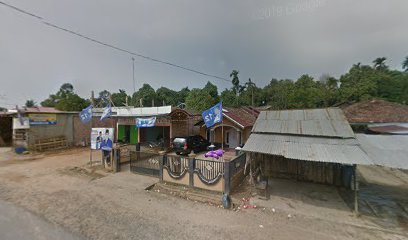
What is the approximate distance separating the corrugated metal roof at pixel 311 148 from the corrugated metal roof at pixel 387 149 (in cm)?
48

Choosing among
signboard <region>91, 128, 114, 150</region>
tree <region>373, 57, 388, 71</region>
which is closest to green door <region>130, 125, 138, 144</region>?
signboard <region>91, 128, 114, 150</region>

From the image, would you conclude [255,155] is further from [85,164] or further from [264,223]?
[85,164]

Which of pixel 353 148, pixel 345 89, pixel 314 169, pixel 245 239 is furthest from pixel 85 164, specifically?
pixel 345 89

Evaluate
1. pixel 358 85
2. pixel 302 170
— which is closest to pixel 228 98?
pixel 358 85

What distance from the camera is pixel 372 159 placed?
19.6 feet

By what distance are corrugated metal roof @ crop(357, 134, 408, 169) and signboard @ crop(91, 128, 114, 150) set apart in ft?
38.7

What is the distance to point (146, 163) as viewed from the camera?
398 inches

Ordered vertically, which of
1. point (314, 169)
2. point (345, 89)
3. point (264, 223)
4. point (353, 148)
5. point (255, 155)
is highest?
point (345, 89)

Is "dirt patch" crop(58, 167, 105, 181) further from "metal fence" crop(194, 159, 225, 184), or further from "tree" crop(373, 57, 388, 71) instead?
"tree" crop(373, 57, 388, 71)

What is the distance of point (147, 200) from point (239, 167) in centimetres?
425

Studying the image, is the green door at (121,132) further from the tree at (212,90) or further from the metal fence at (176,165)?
the tree at (212,90)

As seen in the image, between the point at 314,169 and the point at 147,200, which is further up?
the point at 314,169

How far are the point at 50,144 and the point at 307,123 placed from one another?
2102 cm

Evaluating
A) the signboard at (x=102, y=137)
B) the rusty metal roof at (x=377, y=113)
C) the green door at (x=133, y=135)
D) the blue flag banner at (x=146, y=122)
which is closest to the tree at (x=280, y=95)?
the rusty metal roof at (x=377, y=113)
